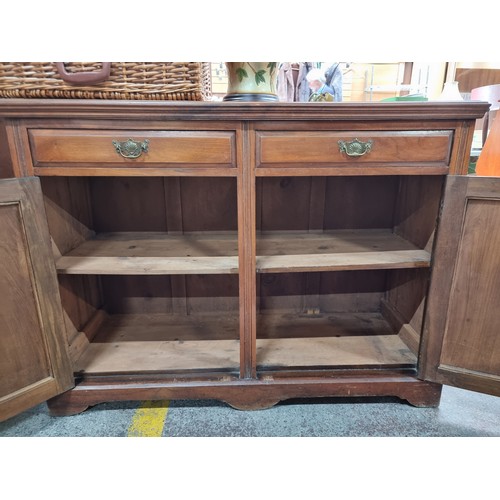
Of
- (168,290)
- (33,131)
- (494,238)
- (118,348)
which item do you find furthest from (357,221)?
(33,131)

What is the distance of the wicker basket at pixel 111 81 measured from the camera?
96 cm

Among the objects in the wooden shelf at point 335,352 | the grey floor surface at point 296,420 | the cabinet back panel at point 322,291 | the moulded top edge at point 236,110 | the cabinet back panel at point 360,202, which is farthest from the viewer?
the cabinet back panel at point 322,291

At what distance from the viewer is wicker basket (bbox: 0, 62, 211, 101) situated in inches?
37.8

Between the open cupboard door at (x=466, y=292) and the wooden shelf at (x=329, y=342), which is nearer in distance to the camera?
the open cupboard door at (x=466, y=292)

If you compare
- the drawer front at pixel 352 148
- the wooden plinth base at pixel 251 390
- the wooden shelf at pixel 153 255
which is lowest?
the wooden plinth base at pixel 251 390

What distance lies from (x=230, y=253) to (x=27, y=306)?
66cm

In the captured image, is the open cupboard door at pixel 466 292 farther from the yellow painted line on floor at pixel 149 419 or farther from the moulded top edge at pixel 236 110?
the yellow painted line on floor at pixel 149 419

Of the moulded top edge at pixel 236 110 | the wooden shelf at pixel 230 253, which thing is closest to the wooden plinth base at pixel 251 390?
the wooden shelf at pixel 230 253

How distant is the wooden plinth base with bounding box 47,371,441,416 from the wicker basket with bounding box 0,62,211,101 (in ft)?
3.05

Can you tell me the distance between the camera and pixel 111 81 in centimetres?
98

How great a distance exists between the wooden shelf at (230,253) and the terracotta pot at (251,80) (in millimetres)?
537

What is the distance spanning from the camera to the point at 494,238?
948mm
